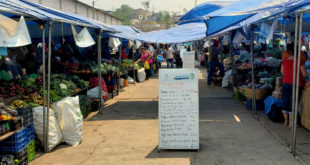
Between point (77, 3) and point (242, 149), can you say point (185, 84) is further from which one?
point (77, 3)

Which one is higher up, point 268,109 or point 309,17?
point 309,17

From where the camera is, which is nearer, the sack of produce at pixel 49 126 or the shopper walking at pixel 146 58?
the sack of produce at pixel 49 126

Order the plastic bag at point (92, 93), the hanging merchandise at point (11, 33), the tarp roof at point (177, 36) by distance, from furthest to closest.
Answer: the tarp roof at point (177, 36)
the plastic bag at point (92, 93)
the hanging merchandise at point (11, 33)

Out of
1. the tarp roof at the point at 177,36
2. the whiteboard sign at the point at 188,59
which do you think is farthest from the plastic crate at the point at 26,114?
the whiteboard sign at the point at 188,59

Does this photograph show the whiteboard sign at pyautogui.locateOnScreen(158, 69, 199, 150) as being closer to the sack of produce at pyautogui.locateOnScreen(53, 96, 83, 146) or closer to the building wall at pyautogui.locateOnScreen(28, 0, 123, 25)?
the sack of produce at pyautogui.locateOnScreen(53, 96, 83, 146)

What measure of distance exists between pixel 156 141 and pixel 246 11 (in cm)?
336

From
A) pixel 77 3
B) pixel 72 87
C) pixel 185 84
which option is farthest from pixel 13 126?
pixel 77 3

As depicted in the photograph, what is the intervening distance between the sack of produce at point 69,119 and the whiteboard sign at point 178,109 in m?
1.75

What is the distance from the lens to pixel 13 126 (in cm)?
482

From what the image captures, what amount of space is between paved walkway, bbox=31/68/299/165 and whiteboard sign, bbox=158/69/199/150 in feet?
0.79

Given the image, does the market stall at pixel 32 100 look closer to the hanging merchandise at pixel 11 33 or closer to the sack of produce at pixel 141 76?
the hanging merchandise at pixel 11 33

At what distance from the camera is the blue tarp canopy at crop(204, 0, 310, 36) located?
5953 millimetres

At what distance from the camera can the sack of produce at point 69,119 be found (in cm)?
614

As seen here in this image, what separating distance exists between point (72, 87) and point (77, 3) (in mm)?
18150
